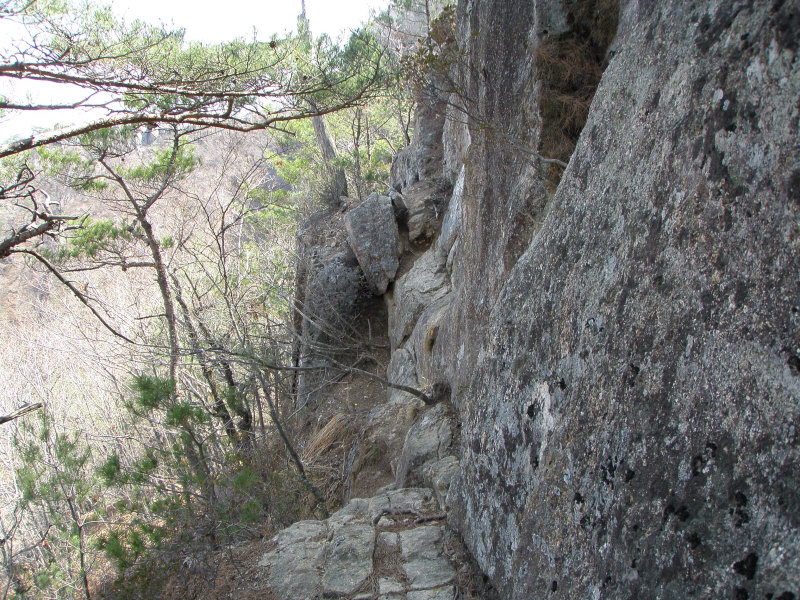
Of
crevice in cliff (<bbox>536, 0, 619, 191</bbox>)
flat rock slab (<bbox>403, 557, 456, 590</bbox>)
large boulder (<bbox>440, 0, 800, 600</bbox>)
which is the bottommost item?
flat rock slab (<bbox>403, 557, 456, 590</bbox>)

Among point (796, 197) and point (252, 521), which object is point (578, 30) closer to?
point (796, 197)

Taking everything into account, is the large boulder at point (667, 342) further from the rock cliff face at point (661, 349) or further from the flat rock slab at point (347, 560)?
the flat rock slab at point (347, 560)

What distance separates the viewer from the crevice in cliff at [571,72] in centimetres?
421

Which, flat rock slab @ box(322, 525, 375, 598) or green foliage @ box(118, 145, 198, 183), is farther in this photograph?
green foliage @ box(118, 145, 198, 183)

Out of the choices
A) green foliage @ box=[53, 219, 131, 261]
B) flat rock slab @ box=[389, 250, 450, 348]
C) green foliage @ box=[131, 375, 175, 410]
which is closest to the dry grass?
flat rock slab @ box=[389, 250, 450, 348]

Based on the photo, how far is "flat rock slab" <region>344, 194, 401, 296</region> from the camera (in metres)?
10.4

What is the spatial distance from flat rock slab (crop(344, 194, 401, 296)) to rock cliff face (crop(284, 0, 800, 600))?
6.88 meters

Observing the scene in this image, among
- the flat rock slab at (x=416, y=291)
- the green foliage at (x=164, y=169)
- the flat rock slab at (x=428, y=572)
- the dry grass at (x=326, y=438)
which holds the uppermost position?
the green foliage at (x=164, y=169)

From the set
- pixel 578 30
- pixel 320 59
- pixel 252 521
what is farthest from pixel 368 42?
pixel 252 521

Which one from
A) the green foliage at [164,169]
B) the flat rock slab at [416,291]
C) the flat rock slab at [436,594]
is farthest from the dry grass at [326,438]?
the flat rock slab at [436,594]

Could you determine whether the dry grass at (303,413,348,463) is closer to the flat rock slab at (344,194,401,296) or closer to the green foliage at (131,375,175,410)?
the flat rock slab at (344,194,401,296)

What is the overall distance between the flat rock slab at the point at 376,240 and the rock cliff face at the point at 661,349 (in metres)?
6.88

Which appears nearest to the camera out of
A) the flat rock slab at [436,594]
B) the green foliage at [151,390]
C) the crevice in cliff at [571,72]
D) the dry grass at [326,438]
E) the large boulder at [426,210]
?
the flat rock slab at [436,594]

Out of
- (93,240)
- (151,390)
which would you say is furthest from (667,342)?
(93,240)
